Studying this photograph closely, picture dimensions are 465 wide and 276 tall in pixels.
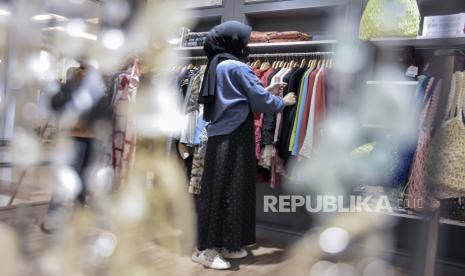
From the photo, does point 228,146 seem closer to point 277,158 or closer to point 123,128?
point 277,158

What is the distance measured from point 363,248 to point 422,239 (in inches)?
23.8

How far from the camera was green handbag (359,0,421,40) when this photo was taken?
1082mm

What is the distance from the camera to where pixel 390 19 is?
3.74 feet

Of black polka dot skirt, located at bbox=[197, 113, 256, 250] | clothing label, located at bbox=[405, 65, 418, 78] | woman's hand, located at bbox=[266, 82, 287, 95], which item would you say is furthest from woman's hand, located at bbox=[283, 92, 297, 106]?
clothing label, located at bbox=[405, 65, 418, 78]

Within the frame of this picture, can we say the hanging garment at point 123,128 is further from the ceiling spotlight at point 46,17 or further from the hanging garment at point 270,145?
the hanging garment at point 270,145

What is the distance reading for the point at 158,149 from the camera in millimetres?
282

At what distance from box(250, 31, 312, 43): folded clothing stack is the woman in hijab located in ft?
1.18

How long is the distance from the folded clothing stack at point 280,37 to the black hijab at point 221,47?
1.16 feet

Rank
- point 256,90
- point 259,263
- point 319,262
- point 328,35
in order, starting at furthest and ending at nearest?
point 328,35 → point 259,263 → point 256,90 → point 319,262

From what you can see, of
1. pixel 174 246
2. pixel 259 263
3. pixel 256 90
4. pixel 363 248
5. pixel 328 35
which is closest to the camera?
pixel 174 246

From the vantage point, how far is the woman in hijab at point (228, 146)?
1078 millimetres

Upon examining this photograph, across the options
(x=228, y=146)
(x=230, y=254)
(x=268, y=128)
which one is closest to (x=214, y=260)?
(x=230, y=254)

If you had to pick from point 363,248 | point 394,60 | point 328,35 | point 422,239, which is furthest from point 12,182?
point 328,35

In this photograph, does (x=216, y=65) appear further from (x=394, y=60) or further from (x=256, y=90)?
(x=394, y=60)
